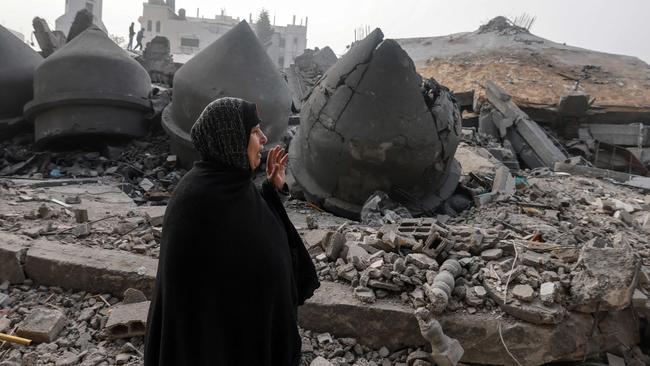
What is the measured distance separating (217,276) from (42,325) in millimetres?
1826

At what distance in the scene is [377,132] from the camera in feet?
16.2

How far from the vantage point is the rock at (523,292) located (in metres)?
2.85

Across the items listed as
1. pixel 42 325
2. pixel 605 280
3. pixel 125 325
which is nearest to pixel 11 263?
pixel 42 325

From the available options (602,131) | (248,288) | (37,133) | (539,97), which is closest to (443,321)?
(248,288)

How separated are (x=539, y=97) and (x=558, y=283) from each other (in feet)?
38.3

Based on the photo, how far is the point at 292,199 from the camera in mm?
6004

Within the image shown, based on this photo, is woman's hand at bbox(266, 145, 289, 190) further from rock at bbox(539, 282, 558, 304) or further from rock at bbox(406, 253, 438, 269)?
rock at bbox(539, 282, 558, 304)

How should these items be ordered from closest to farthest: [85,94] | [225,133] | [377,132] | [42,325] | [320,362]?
1. [225,133]
2. [320,362]
3. [42,325]
4. [377,132]
5. [85,94]

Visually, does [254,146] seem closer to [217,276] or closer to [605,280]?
[217,276]

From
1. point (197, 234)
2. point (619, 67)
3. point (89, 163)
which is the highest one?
point (619, 67)

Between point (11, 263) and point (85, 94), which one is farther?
point (85, 94)

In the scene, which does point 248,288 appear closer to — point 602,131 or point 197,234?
point 197,234

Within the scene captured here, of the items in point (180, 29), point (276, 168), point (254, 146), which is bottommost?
point (276, 168)

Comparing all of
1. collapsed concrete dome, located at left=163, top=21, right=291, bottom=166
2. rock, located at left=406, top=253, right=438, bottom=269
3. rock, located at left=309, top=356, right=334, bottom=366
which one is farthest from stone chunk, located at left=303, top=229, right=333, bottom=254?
collapsed concrete dome, located at left=163, top=21, right=291, bottom=166
